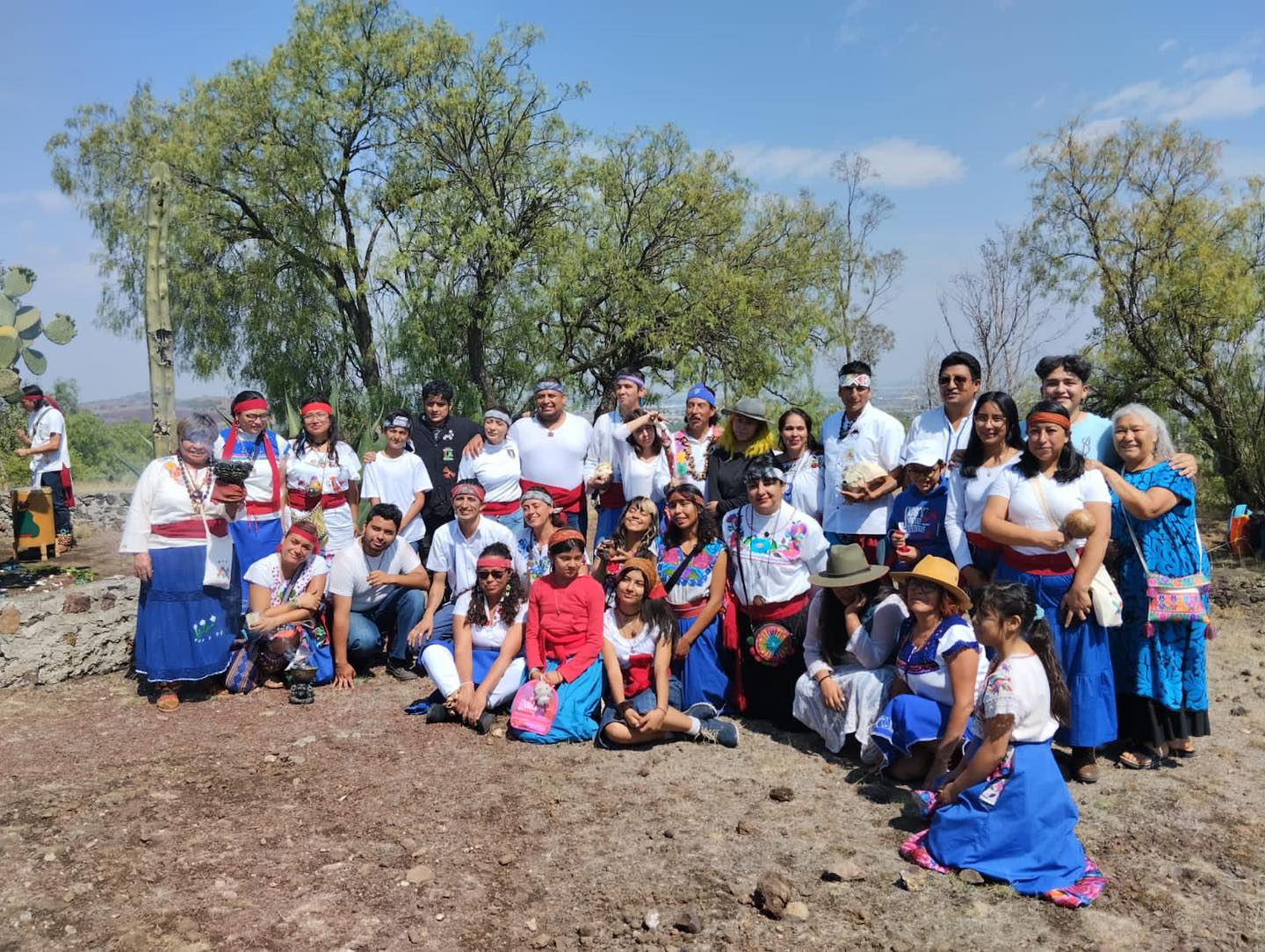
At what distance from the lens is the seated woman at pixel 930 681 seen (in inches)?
137

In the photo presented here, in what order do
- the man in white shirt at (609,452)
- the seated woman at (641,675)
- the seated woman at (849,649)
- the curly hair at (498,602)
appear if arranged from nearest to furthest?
1. the seated woman at (849,649)
2. the seated woman at (641,675)
3. the curly hair at (498,602)
4. the man in white shirt at (609,452)

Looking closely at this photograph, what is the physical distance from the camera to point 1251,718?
4613 millimetres

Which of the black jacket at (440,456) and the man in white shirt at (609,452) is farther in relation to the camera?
the black jacket at (440,456)

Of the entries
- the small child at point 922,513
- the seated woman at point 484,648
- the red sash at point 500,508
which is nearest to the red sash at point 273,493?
the red sash at point 500,508

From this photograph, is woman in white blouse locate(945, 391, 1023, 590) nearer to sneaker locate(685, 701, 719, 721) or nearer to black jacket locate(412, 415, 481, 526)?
sneaker locate(685, 701, 719, 721)

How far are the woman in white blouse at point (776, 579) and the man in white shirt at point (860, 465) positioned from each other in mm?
328

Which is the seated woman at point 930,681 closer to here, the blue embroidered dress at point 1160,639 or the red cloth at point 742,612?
the red cloth at point 742,612

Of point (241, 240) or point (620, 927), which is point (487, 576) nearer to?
point (620, 927)

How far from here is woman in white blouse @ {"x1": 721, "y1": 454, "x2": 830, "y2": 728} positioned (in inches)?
180

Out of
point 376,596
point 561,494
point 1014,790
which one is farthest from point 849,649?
point 376,596

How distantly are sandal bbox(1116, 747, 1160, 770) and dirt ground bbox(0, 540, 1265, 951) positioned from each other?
0.23 ft

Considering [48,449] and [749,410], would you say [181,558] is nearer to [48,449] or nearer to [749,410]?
[749,410]

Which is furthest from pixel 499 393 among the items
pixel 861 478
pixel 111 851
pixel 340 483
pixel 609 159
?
pixel 111 851

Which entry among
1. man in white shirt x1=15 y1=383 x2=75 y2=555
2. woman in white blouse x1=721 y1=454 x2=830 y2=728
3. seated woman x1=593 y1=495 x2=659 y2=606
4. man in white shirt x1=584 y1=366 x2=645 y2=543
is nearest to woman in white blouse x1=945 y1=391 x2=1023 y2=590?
woman in white blouse x1=721 y1=454 x2=830 y2=728
